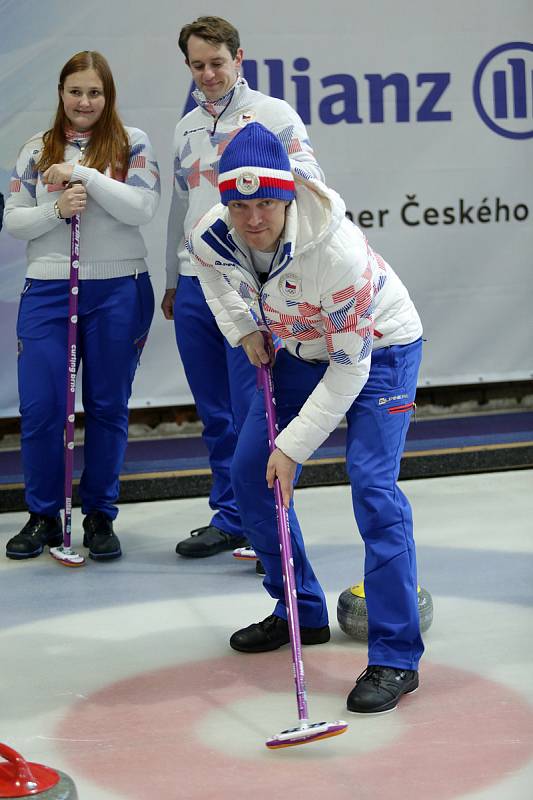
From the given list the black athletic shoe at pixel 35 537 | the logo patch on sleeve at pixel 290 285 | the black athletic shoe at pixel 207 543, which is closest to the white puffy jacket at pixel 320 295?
the logo patch on sleeve at pixel 290 285

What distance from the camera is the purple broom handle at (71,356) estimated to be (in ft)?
12.9

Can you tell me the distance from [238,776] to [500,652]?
0.92m

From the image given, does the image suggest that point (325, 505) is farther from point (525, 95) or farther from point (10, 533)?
point (525, 95)

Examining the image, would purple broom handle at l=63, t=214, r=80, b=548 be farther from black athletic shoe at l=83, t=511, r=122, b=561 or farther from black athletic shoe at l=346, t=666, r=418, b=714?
black athletic shoe at l=346, t=666, r=418, b=714

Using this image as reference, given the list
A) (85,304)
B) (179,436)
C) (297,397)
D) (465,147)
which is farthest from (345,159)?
(297,397)

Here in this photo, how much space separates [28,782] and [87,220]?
2119 millimetres

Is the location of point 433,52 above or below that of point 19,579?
above

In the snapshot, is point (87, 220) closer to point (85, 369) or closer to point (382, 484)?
point (85, 369)

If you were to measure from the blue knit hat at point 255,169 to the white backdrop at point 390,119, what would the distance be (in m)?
2.72

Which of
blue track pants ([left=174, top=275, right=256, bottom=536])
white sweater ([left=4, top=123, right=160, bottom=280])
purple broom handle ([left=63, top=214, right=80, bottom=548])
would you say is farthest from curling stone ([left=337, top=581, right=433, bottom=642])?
white sweater ([left=4, top=123, right=160, bottom=280])

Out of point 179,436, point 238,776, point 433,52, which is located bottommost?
point 238,776

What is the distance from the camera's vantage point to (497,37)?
5.46m

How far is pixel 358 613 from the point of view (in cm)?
318

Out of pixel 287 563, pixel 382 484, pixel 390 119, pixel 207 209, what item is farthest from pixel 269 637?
pixel 390 119
